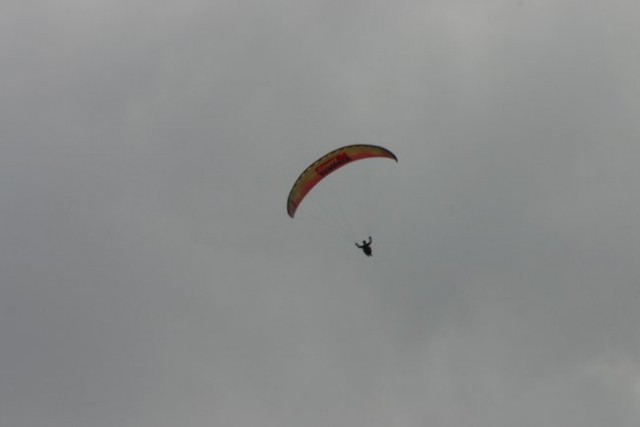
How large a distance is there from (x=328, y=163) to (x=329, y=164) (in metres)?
0.13

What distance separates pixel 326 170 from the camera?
359ft

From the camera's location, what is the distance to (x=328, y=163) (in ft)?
359

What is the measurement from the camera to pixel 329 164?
109 m

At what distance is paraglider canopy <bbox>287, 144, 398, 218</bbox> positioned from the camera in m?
108

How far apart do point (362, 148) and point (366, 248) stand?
806cm

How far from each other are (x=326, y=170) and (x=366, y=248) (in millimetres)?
6922

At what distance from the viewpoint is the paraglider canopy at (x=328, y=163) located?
108312 millimetres

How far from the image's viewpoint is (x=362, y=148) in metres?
108

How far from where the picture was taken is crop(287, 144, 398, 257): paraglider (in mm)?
108375

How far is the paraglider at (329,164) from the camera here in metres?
108

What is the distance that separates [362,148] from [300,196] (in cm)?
640

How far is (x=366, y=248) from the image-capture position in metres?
110
